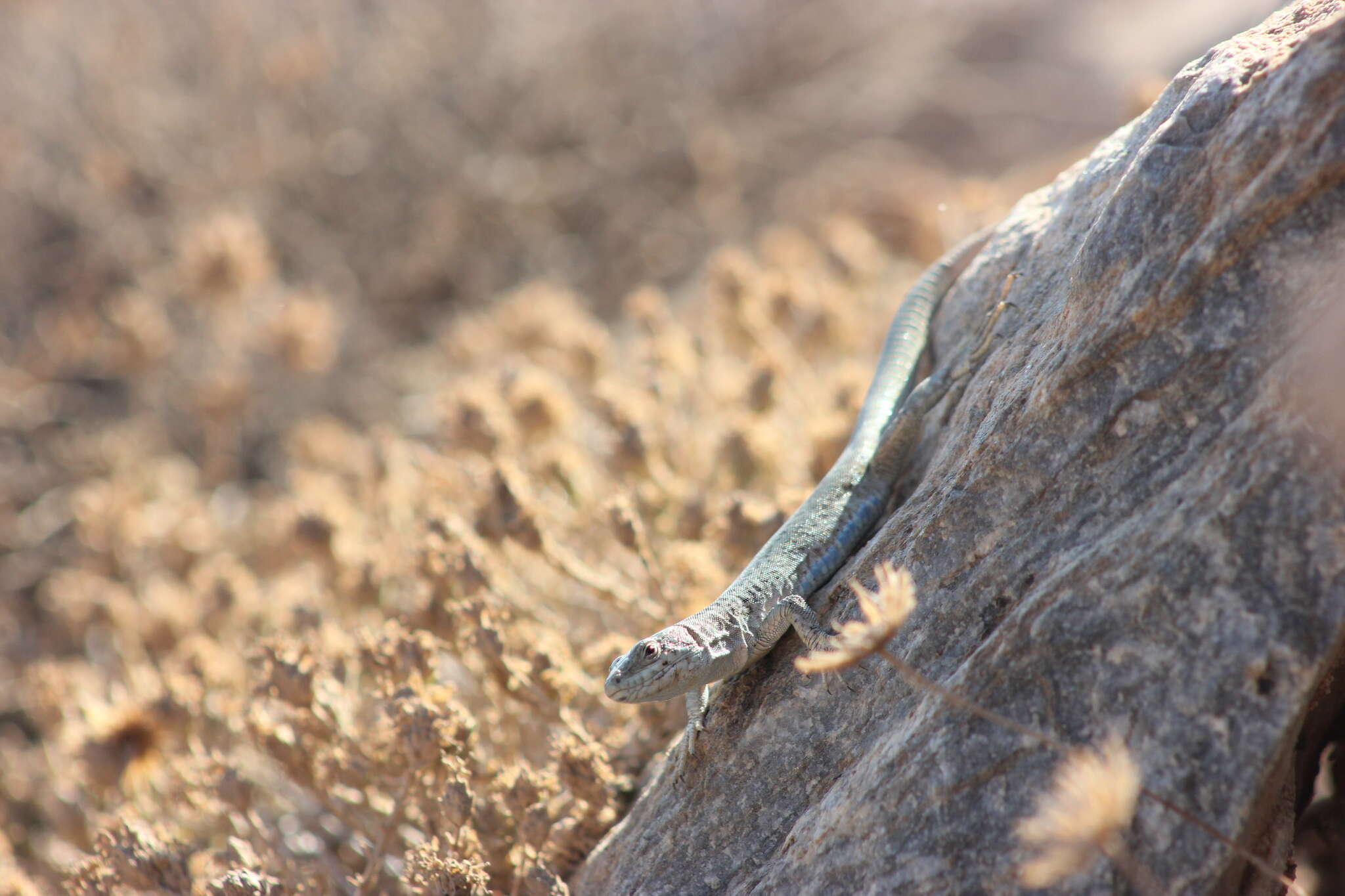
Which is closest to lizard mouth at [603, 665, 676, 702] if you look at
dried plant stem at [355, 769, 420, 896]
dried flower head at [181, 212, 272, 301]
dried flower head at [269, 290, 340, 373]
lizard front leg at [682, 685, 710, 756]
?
lizard front leg at [682, 685, 710, 756]

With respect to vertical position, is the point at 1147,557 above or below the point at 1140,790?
above

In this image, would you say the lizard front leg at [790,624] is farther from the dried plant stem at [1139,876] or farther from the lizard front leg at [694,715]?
the dried plant stem at [1139,876]

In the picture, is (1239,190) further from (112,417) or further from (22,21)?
(22,21)

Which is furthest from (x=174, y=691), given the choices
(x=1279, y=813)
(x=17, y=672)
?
(x=1279, y=813)

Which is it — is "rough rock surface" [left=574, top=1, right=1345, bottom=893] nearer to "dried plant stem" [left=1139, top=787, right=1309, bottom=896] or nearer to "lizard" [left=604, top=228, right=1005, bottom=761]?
"dried plant stem" [left=1139, top=787, right=1309, bottom=896]

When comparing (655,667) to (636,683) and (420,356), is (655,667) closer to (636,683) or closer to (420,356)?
(636,683)

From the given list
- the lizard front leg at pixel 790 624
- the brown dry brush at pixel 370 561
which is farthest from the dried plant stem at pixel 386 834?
the lizard front leg at pixel 790 624

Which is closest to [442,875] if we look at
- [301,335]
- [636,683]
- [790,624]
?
[636,683]
